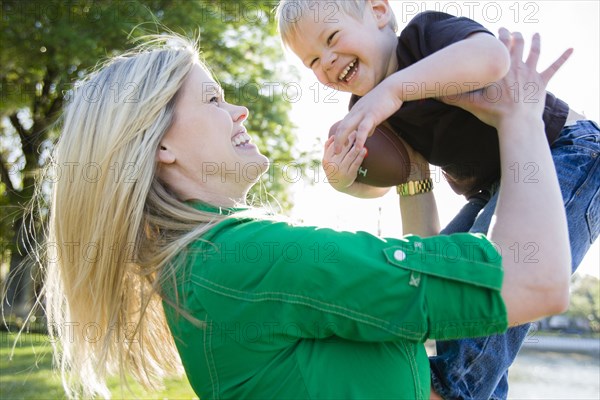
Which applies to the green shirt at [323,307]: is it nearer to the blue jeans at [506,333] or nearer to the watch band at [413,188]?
the blue jeans at [506,333]

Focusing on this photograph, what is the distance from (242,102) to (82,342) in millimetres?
13502

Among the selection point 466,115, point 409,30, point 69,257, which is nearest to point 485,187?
point 466,115

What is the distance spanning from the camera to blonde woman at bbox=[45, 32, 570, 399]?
1.59 meters

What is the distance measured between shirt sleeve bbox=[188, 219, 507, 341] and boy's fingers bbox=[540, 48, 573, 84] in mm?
811

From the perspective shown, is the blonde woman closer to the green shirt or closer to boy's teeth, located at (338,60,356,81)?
the green shirt

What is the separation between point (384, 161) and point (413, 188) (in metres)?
0.24

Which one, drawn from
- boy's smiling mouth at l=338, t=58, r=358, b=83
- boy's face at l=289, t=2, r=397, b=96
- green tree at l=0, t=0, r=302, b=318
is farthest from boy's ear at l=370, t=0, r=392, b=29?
green tree at l=0, t=0, r=302, b=318

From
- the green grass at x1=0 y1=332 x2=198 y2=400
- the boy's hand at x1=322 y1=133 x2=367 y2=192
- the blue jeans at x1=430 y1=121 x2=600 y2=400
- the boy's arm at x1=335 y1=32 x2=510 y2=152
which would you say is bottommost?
the green grass at x1=0 y1=332 x2=198 y2=400

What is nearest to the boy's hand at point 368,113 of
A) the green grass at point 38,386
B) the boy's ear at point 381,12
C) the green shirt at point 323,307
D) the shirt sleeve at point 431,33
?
the shirt sleeve at point 431,33

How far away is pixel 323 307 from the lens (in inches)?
63.5

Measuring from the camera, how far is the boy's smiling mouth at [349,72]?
286cm

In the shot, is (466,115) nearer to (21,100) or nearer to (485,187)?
(485,187)

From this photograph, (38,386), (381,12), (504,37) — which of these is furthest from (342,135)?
(38,386)

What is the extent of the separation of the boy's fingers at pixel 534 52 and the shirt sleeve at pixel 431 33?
0.64 feet
